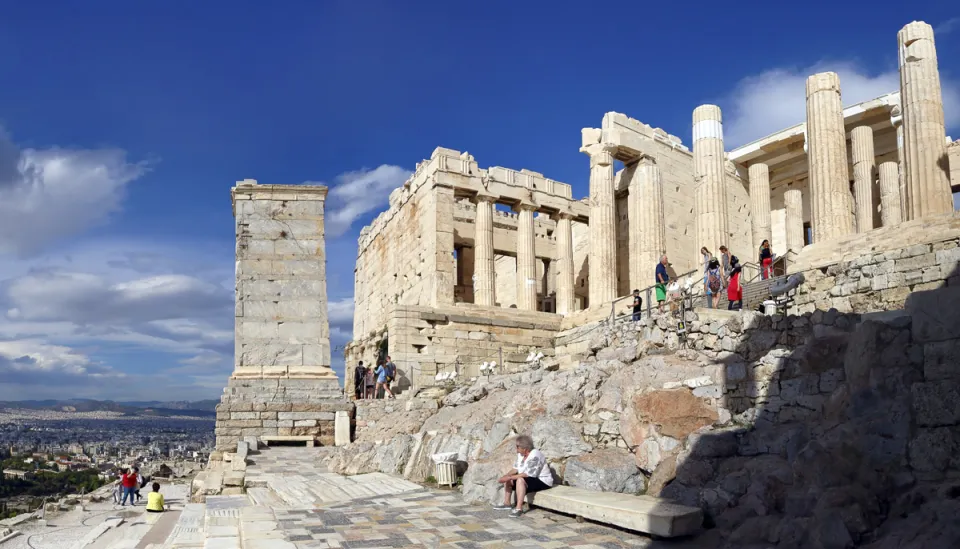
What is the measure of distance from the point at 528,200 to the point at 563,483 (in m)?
19.6

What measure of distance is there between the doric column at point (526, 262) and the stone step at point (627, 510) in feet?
59.3

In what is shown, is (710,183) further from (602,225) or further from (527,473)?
(527,473)

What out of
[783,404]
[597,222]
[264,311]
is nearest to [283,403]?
[264,311]

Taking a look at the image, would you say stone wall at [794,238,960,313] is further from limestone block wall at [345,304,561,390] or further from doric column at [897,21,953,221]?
limestone block wall at [345,304,561,390]

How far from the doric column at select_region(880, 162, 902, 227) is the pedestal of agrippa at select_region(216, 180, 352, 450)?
1574 cm

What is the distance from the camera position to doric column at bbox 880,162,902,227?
22281 mm

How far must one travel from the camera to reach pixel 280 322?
52.2 ft

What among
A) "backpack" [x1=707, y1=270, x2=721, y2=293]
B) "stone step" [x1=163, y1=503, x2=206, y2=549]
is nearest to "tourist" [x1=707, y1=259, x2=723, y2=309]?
"backpack" [x1=707, y1=270, x2=721, y2=293]

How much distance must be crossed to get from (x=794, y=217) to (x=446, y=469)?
64.3ft

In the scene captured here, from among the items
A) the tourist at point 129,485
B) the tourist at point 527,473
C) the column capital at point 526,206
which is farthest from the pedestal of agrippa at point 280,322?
the column capital at point 526,206

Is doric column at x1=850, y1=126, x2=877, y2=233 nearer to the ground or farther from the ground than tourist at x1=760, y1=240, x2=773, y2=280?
farther from the ground

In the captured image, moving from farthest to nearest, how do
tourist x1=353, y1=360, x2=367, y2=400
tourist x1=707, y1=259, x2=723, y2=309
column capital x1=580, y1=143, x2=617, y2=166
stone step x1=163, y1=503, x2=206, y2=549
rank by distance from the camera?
column capital x1=580, y1=143, x2=617, y2=166 → tourist x1=353, y1=360, x2=367, y2=400 → tourist x1=707, y1=259, x2=723, y2=309 → stone step x1=163, y1=503, x2=206, y2=549

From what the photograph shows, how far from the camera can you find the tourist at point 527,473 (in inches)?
312

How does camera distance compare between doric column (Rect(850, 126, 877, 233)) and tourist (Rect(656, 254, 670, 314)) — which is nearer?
tourist (Rect(656, 254, 670, 314))
